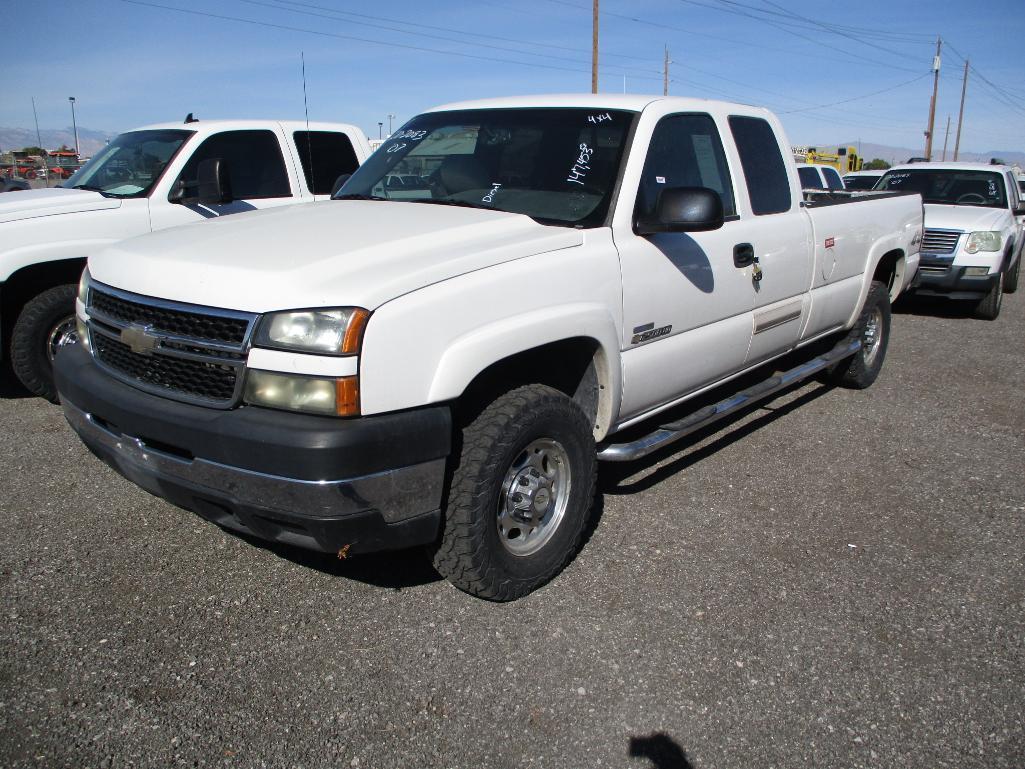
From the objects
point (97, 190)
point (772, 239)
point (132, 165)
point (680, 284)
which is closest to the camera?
point (680, 284)

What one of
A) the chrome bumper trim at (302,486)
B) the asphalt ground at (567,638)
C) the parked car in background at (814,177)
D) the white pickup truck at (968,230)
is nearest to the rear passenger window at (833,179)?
the parked car in background at (814,177)

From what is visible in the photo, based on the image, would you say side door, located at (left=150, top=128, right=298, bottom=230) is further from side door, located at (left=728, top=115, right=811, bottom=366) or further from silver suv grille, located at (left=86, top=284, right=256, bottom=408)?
side door, located at (left=728, top=115, right=811, bottom=366)

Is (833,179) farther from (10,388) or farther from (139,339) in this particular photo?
(139,339)

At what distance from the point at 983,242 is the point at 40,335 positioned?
9514mm

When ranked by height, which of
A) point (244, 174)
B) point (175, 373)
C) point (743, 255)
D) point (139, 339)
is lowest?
point (175, 373)

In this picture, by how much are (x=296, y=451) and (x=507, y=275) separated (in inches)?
40.3

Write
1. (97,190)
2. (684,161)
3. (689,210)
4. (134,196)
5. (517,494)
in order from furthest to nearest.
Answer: (97,190) → (134,196) → (684,161) → (689,210) → (517,494)

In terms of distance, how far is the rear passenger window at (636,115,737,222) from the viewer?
3.85 metres

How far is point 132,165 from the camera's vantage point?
6371 millimetres

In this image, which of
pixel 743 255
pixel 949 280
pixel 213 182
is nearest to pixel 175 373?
pixel 743 255

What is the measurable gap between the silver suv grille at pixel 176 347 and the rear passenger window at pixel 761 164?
298cm

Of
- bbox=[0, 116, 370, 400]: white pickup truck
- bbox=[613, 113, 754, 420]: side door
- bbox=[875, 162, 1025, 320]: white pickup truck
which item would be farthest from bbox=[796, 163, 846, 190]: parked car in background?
bbox=[613, 113, 754, 420]: side door

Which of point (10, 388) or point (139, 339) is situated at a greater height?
point (139, 339)

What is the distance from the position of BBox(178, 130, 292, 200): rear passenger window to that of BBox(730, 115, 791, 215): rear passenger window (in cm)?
377
